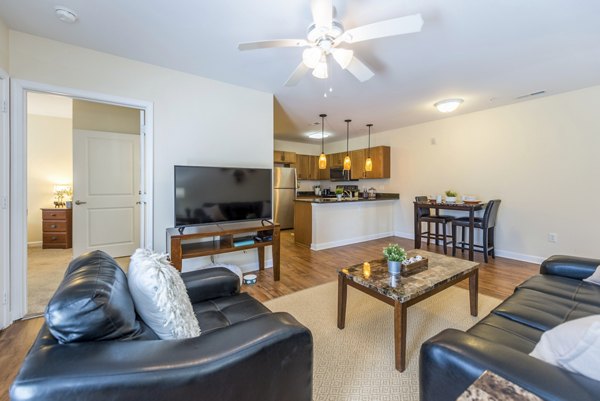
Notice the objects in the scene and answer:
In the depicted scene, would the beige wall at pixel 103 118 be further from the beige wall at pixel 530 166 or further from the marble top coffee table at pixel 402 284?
the beige wall at pixel 530 166

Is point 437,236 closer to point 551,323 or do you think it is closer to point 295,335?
point 551,323

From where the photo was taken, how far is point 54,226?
14.8 feet

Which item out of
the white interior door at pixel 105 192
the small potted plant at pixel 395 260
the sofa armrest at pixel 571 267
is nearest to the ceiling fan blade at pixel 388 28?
the small potted plant at pixel 395 260

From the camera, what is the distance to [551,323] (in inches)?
52.7

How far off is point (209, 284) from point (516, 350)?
161cm

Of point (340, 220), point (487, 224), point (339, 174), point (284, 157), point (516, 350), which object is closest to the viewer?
point (516, 350)

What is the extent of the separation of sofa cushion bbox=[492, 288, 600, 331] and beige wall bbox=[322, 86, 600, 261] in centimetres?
292

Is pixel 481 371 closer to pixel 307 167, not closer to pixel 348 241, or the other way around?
pixel 348 241

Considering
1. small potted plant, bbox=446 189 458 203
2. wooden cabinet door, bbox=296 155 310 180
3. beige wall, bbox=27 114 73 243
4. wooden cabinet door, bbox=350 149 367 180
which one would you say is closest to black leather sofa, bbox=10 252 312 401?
small potted plant, bbox=446 189 458 203

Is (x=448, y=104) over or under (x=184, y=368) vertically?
over

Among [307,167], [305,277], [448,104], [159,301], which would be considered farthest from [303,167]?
[159,301]

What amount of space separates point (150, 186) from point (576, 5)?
398cm

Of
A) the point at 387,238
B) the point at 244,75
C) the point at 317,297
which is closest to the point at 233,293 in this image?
the point at 317,297

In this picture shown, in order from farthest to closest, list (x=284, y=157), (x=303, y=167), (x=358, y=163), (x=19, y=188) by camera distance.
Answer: (x=303, y=167)
(x=284, y=157)
(x=358, y=163)
(x=19, y=188)
